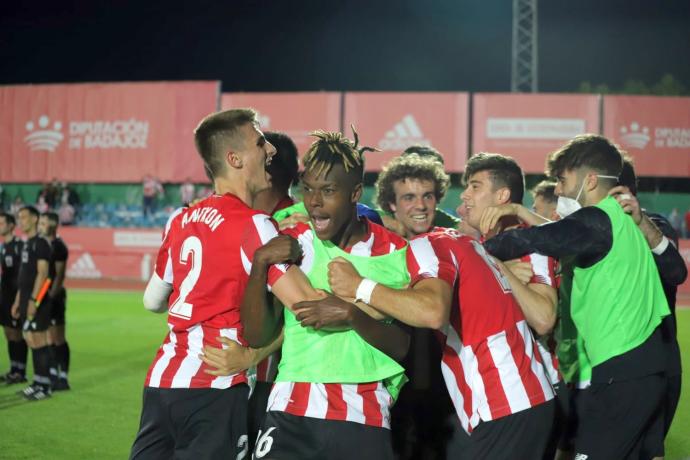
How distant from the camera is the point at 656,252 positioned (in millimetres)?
4492

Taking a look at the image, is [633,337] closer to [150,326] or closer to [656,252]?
[656,252]

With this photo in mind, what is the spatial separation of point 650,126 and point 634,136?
63 cm

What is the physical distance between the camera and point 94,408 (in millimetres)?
8875

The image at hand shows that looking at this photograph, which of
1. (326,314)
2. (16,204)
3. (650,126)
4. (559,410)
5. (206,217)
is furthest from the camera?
(16,204)

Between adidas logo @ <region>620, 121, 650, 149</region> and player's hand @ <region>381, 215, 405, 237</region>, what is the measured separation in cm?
2527

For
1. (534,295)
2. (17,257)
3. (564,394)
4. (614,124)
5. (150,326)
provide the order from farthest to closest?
(614,124)
(150,326)
(17,257)
(564,394)
(534,295)

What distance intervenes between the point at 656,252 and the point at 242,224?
2.39m

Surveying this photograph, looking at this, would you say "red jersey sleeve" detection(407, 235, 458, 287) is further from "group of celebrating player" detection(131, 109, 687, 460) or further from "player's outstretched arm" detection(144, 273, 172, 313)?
"player's outstretched arm" detection(144, 273, 172, 313)

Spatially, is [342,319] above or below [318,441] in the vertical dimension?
above

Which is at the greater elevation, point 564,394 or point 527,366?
point 527,366

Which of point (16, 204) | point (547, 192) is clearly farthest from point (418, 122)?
point (547, 192)

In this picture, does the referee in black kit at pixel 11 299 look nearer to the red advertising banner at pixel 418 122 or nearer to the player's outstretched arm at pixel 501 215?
the player's outstretched arm at pixel 501 215

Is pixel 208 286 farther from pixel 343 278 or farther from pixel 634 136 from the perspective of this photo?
pixel 634 136

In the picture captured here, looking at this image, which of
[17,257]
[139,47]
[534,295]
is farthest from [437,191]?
[139,47]
